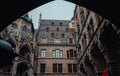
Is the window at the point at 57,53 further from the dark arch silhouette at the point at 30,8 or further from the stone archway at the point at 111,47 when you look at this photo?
the dark arch silhouette at the point at 30,8

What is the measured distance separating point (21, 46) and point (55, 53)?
29.8 ft

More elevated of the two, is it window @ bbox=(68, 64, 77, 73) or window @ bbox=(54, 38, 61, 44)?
window @ bbox=(54, 38, 61, 44)

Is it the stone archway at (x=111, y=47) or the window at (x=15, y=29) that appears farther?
the window at (x=15, y=29)

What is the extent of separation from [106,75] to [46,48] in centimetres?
2382

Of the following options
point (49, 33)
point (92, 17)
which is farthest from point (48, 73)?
point (92, 17)

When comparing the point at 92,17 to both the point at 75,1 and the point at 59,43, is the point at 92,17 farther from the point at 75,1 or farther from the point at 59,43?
the point at 59,43

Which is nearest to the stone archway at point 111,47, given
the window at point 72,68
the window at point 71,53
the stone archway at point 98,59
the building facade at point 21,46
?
the stone archway at point 98,59

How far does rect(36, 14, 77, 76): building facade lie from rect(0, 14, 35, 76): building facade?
3.88m

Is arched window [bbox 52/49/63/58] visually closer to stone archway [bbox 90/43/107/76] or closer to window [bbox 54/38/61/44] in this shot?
window [bbox 54/38/61/44]

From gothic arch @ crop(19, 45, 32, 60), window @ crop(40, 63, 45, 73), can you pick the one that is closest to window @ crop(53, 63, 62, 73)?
window @ crop(40, 63, 45, 73)

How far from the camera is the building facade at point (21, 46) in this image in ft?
93.3

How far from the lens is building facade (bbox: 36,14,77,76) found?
36000 mm

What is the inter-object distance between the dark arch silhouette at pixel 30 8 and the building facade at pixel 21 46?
22472 millimetres

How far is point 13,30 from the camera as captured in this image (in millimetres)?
32219
